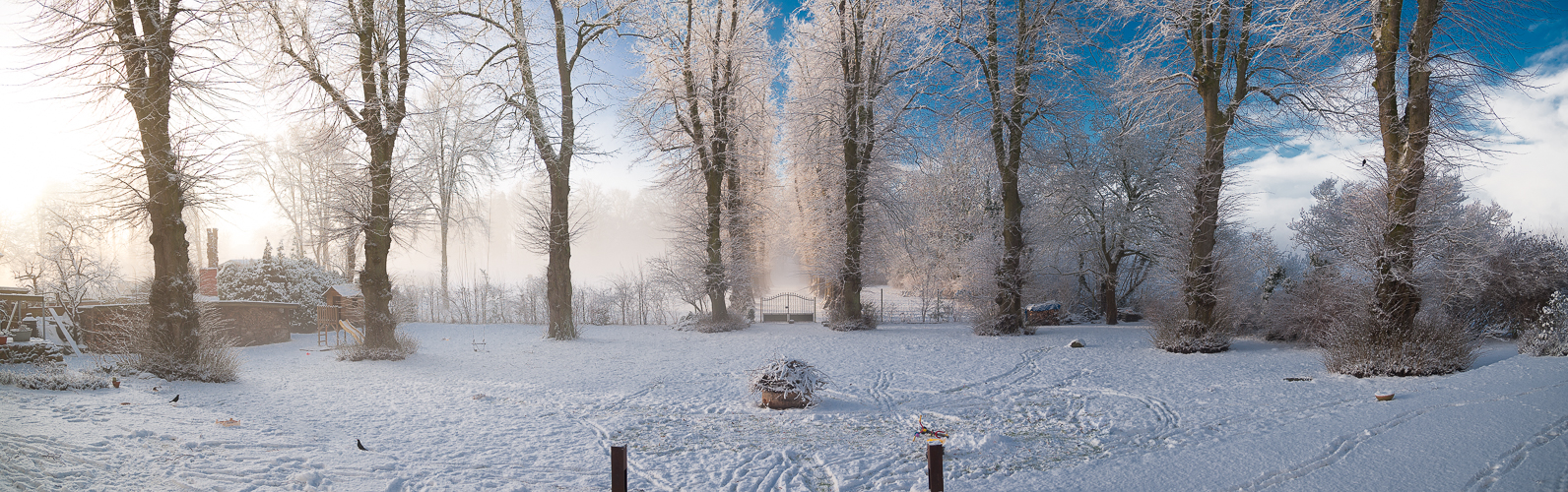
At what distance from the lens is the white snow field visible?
466 centimetres

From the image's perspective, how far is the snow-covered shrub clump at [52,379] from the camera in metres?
6.70

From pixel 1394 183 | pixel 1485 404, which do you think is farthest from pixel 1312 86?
pixel 1485 404

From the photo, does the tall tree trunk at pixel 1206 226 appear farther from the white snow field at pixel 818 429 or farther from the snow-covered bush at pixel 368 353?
the snow-covered bush at pixel 368 353

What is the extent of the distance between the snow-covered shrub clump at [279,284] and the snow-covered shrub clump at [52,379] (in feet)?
33.3

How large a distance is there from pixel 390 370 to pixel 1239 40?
15868mm

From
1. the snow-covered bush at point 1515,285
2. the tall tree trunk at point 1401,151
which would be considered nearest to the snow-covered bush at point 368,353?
the tall tree trunk at point 1401,151

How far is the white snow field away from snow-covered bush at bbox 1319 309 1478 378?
1.18 ft

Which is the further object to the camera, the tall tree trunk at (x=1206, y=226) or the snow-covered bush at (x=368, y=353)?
the tall tree trunk at (x=1206, y=226)

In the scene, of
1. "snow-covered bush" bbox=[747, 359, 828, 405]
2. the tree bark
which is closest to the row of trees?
the tree bark

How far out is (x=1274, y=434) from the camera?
565cm

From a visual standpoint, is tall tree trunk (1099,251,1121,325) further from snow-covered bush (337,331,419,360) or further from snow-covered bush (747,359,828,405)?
snow-covered bush (337,331,419,360)

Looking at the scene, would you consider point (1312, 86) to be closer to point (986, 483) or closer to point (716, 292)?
point (986, 483)

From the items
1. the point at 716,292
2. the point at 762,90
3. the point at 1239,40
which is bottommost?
the point at 716,292

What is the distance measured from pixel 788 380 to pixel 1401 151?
9406 mm
